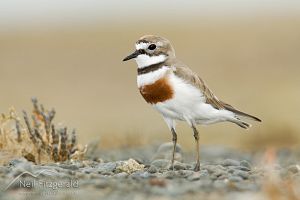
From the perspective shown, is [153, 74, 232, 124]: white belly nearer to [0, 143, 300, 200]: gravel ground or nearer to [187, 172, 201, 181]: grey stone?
[0, 143, 300, 200]: gravel ground

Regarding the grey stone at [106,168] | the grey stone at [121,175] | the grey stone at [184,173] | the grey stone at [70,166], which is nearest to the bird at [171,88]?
the grey stone at [184,173]

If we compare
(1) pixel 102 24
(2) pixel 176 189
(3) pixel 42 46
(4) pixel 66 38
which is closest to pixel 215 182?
(2) pixel 176 189

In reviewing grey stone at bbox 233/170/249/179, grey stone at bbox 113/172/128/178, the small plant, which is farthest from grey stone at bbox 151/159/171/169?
grey stone at bbox 233/170/249/179

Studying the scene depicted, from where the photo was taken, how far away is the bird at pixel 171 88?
6.70 m

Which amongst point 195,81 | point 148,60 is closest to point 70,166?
point 148,60

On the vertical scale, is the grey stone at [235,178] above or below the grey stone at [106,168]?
below

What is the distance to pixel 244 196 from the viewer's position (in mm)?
4980

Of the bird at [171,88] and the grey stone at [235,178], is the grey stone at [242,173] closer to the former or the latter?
the grey stone at [235,178]

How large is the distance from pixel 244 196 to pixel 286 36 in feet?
70.8

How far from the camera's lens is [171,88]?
6691 millimetres

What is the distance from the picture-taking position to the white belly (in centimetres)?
671

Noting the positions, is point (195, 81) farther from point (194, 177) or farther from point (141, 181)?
point (141, 181)

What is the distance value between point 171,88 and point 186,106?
229 mm

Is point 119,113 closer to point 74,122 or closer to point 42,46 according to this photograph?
point 74,122
